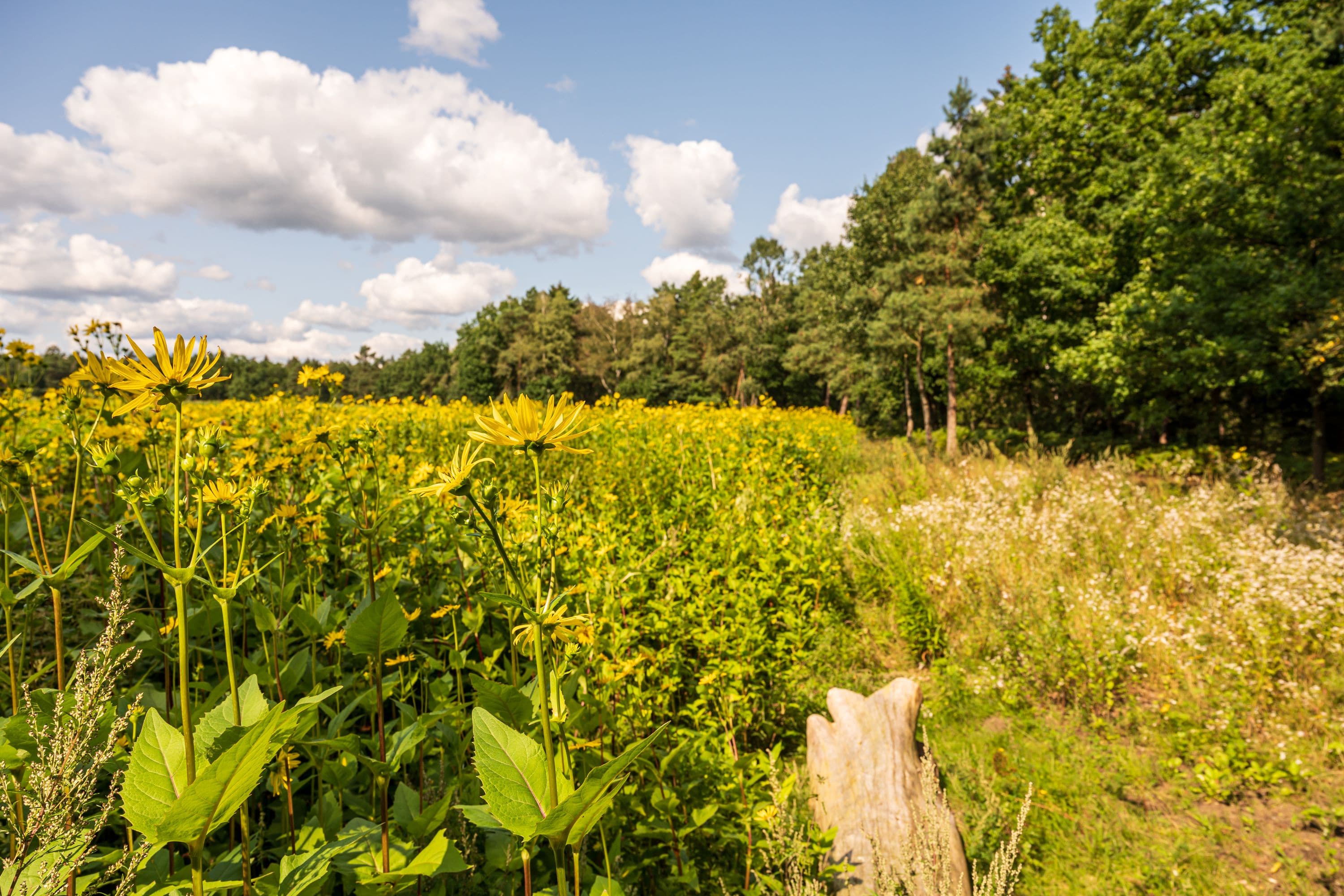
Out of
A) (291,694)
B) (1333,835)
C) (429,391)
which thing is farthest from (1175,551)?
(429,391)

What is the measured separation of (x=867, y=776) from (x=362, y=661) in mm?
2198

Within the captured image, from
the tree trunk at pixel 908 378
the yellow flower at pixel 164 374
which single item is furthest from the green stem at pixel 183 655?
the tree trunk at pixel 908 378

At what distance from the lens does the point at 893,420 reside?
99.2ft

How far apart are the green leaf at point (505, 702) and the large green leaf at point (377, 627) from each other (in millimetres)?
182

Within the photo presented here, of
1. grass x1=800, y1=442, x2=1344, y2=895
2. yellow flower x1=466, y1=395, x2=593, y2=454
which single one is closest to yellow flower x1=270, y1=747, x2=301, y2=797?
yellow flower x1=466, y1=395, x2=593, y2=454

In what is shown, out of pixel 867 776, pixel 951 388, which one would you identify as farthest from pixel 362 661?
pixel 951 388

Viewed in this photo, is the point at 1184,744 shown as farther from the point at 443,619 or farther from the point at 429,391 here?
the point at 429,391

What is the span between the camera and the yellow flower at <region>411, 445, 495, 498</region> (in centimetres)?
83

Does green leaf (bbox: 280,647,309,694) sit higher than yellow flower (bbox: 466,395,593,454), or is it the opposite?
yellow flower (bbox: 466,395,593,454)

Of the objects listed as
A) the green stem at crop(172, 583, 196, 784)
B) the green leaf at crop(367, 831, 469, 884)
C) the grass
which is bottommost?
the grass

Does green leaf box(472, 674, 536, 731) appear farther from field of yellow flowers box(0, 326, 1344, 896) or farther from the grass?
the grass

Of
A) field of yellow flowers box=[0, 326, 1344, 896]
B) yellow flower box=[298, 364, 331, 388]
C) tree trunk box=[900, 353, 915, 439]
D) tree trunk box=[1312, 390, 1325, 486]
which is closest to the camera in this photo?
field of yellow flowers box=[0, 326, 1344, 896]

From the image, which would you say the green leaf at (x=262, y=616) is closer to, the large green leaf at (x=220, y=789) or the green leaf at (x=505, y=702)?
the green leaf at (x=505, y=702)

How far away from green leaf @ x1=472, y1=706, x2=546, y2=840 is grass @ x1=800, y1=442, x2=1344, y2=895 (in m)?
2.36
